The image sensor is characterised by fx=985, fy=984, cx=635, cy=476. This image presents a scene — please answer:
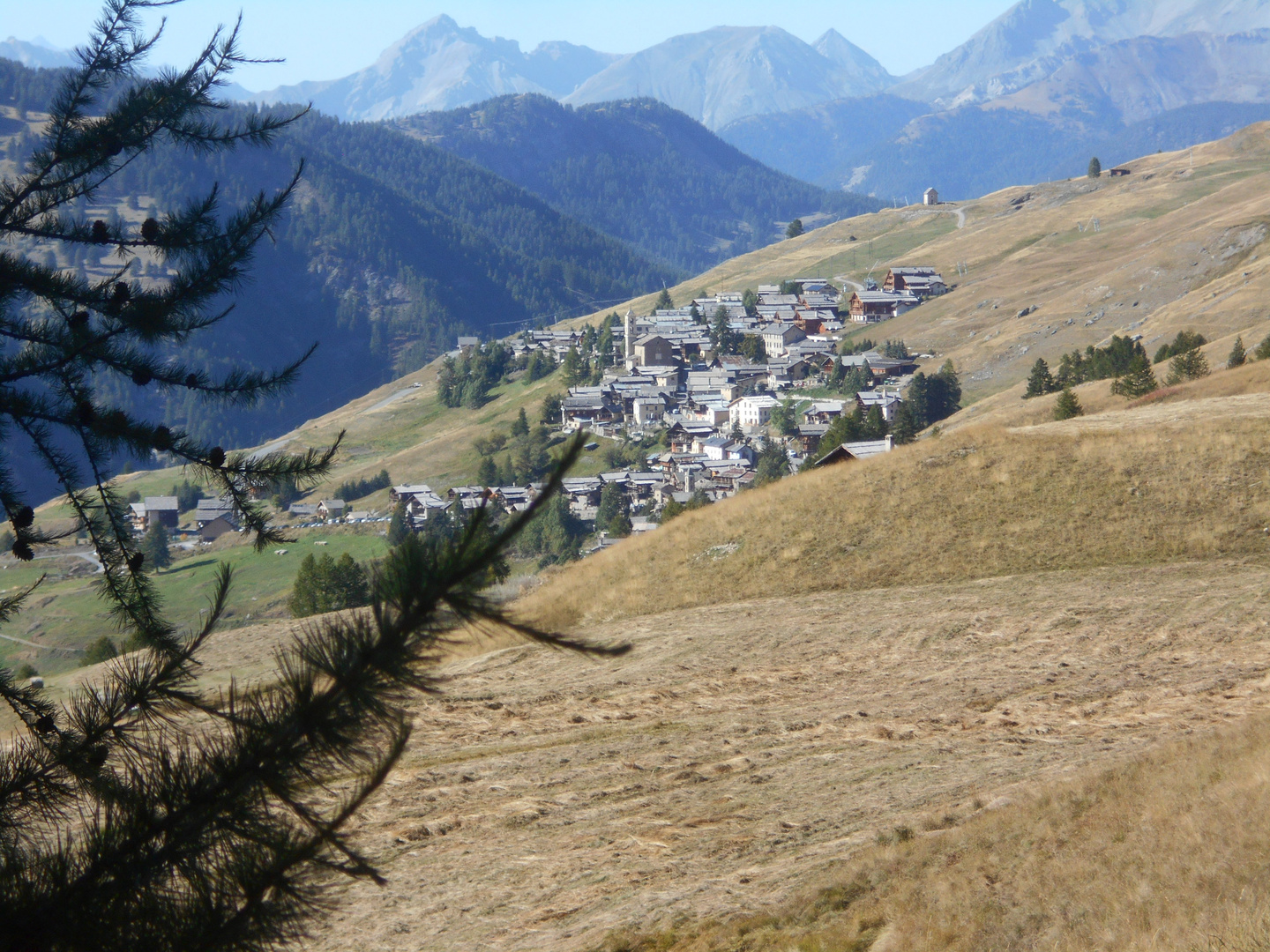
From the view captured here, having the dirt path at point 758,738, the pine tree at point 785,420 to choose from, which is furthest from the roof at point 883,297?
the dirt path at point 758,738

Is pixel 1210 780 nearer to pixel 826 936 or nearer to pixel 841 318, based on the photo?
pixel 826 936

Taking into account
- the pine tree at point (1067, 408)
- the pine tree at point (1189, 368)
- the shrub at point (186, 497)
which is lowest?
the pine tree at point (1067, 408)

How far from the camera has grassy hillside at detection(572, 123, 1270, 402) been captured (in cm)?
8706

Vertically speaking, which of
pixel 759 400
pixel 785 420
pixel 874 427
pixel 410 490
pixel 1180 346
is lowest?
pixel 874 427

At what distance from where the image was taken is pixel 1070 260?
405 ft

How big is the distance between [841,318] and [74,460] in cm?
12793

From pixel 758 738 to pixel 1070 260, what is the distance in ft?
414

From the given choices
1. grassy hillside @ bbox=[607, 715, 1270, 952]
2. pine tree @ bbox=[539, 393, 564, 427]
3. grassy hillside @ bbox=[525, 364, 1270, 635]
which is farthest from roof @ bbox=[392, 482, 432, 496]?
grassy hillside @ bbox=[607, 715, 1270, 952]

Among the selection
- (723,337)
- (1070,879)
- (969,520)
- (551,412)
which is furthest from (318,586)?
(723,337)

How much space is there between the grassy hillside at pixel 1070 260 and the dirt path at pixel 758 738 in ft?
153

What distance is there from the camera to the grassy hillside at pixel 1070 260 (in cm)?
8706

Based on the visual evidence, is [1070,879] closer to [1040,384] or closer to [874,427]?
[874,427]

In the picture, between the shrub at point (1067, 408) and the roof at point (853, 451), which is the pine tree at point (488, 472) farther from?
the shrub at point (1067, 408)

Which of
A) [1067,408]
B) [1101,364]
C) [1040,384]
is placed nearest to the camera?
[1067,408]
